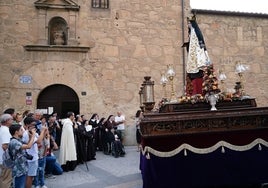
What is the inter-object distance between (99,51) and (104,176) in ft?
22.8

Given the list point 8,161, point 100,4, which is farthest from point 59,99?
point 8,161

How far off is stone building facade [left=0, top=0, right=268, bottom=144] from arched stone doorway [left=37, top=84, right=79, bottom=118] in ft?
0.13

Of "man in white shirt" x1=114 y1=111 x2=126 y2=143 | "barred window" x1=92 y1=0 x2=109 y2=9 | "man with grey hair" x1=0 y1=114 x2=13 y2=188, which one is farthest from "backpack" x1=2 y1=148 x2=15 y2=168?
"barred window" x1=92 y1=0 x2=109 y2=9

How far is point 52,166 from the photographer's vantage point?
25.4 feet

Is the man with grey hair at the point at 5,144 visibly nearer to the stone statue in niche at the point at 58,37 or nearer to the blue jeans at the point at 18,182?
the blue jeans at the point at 18,182

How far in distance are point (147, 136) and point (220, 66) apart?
10371 millimetres

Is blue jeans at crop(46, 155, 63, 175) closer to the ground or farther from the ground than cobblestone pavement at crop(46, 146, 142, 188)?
farther from the ground

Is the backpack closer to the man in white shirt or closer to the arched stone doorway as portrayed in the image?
the man in white shirt

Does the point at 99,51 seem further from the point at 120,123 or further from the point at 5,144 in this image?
the point at 5,144

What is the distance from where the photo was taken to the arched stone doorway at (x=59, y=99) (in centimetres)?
1249

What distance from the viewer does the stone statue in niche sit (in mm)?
12828

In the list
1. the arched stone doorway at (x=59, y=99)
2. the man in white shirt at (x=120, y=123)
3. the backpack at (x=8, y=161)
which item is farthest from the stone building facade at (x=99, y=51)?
the backpack at (x=8, y=161)

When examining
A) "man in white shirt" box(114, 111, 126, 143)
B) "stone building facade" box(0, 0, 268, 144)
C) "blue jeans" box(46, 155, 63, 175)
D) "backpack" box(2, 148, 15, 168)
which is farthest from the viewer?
"stone building facade" box(0, 0, 268, 144)

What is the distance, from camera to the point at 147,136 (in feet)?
16.4
